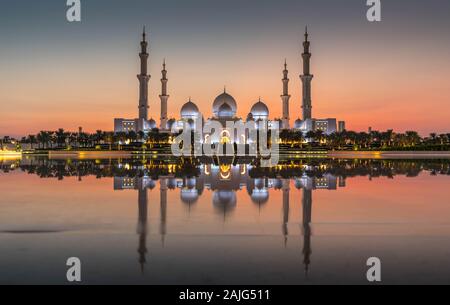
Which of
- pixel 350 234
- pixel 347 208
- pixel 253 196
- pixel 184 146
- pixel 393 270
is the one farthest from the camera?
pixel 184 146

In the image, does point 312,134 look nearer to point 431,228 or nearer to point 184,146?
point 184,146

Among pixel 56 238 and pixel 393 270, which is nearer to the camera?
pixel 393 270

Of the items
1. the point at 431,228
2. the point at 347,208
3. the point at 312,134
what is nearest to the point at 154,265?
the point at 431,228

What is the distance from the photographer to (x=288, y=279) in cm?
421

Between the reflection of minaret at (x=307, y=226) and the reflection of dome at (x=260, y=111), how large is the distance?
63.0m

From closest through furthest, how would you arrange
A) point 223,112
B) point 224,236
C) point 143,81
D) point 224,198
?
point 224,236
point 224,198
point 143,81
point 223,112

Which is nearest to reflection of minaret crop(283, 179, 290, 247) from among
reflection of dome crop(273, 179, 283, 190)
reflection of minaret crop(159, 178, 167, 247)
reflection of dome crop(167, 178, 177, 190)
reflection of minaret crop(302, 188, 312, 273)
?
reflection of dome crop(273, 179, 283, 190)

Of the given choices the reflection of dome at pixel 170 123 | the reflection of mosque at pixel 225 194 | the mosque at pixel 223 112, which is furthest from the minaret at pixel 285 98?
the reflection of mosque at pixel 225 194

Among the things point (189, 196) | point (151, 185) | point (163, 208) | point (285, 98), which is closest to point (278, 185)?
point (189, 196)

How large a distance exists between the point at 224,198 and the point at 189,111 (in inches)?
2547

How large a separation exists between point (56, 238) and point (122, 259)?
4.92ft

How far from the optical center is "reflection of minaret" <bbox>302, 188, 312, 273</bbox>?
196 inches

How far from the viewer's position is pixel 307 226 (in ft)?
21.9

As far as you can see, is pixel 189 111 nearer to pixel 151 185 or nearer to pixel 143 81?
pixel 143 81
